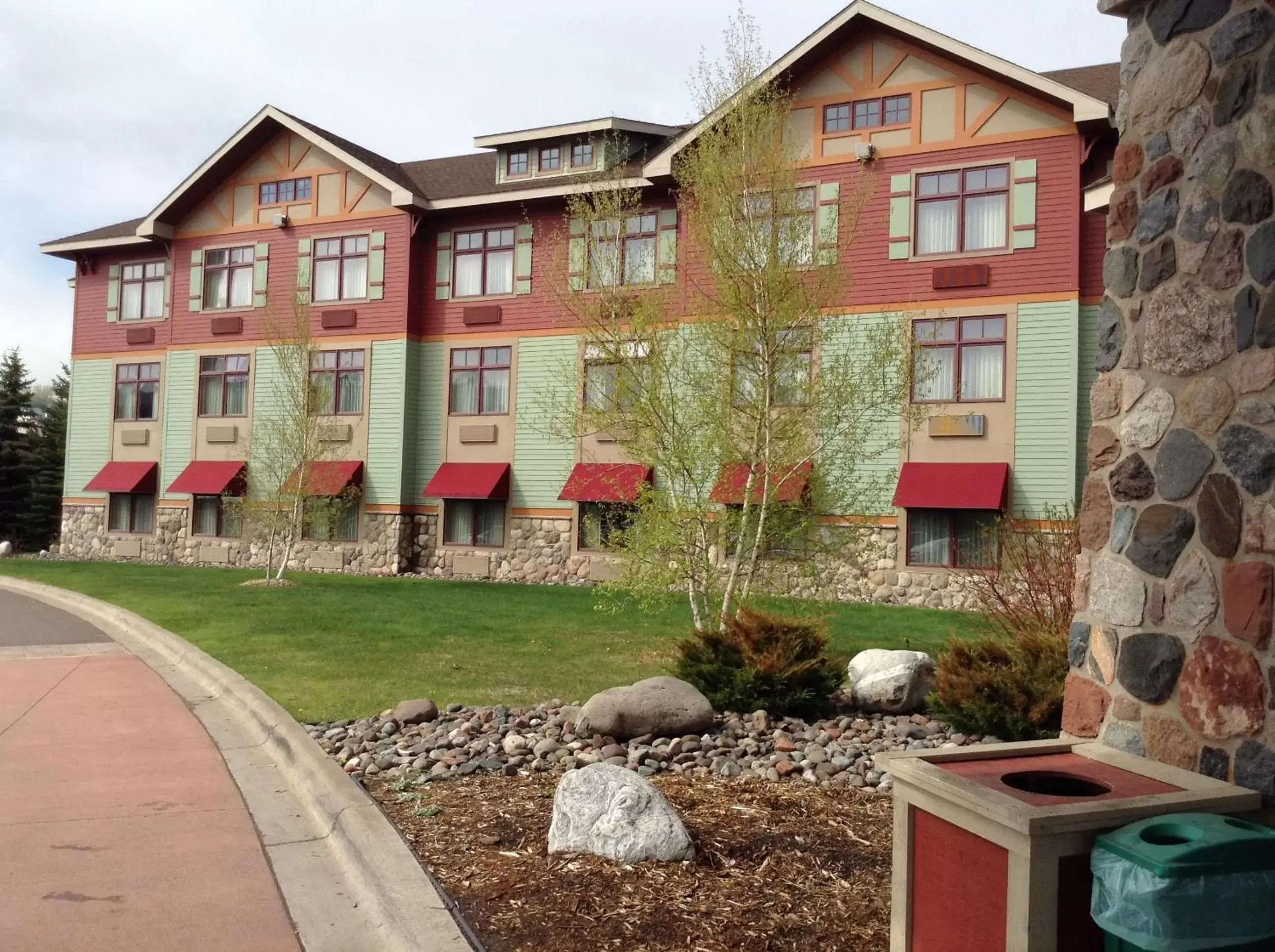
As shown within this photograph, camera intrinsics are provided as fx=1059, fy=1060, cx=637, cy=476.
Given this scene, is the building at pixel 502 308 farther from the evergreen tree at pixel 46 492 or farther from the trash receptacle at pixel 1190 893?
the trash receptacle at pixel 1190 893

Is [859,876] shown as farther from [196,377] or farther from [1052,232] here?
[196,377]

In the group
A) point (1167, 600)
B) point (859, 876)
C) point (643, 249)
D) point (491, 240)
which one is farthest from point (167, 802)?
point (491, 240)

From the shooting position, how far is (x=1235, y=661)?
3.85 m

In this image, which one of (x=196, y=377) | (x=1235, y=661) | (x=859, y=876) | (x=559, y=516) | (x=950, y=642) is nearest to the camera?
(x=1235, y=661)

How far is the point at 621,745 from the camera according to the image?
25.3 feet

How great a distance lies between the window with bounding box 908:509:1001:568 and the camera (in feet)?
71.3

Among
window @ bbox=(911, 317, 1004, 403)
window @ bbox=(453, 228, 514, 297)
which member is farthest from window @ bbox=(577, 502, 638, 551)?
window @ bbox=(911, 317, 1004, 403)

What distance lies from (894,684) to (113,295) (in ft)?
102

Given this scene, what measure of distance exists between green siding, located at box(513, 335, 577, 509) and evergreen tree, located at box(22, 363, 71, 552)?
78.6ft

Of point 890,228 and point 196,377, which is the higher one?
point 890,228

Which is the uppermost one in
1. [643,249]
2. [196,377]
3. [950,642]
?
[643,249]

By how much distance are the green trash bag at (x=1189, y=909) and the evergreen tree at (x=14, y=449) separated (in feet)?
149

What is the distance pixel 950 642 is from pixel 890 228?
16.0 metres

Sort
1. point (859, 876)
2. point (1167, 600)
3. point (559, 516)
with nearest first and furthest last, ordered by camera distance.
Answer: point (1167, 600) → point (859, 876) → point (559, 516)
